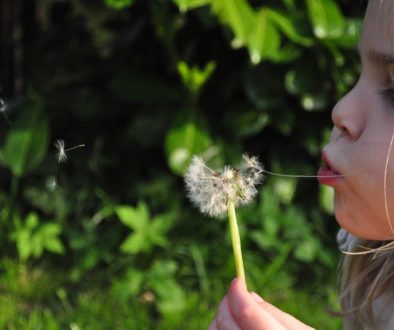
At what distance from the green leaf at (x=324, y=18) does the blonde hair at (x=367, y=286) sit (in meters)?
0.91

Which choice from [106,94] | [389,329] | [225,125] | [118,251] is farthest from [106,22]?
[389,329]

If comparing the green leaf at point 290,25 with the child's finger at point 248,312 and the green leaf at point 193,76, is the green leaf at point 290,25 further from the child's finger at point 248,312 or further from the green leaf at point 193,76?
the child's finger at point 248,312

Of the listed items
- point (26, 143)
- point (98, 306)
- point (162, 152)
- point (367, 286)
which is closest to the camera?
point (367, 286)

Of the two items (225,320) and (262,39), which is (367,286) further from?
(262,39)

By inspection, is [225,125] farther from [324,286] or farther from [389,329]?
[389,329]

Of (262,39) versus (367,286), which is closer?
(367,286)

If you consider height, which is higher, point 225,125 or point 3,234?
point 225,125

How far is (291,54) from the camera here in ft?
8.32

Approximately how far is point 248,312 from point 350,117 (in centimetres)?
36

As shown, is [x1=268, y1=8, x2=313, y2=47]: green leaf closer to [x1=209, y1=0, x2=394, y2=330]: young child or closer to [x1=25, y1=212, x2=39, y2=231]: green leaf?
[x1=25, y1=212, x2=39, y2=231]: green leaf

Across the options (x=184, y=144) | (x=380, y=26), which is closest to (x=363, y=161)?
(x=380, y=26)

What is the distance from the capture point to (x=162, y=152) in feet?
9.57

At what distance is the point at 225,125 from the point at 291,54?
1.19 feet

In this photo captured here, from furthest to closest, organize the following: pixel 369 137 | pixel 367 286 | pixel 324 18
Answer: pixel 324 18
pixel 367 286
pixel 369 137
